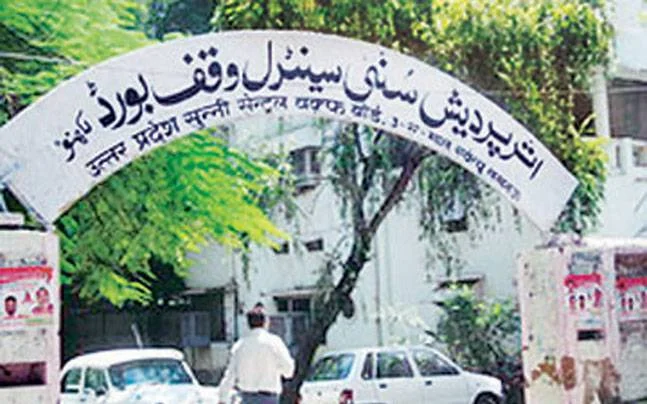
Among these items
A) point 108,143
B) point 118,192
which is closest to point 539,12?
point 118,192

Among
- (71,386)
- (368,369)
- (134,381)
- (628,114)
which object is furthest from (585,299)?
(628,114)

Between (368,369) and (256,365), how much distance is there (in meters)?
5.85

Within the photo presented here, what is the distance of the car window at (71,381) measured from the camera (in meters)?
15.4

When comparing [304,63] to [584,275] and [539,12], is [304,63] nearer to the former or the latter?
[584,275]

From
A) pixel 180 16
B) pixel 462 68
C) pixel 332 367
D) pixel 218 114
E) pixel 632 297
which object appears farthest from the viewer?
pixel 180 16

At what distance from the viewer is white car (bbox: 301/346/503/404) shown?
1468cm

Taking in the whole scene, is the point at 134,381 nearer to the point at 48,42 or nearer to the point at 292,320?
the point at 48,42

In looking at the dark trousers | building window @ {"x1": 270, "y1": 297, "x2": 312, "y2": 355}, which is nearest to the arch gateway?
the dark trousers

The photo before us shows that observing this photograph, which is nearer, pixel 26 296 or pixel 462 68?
pixel 26 296

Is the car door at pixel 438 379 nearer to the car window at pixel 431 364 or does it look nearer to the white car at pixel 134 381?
the car window at pixel 431 364

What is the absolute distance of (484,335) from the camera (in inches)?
679

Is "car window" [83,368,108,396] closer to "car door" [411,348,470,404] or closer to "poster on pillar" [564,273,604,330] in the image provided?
"car door" [411,348,470,404]

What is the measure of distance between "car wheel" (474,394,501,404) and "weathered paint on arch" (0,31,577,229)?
5.99 metres

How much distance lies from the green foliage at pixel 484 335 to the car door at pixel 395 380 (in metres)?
2.24
